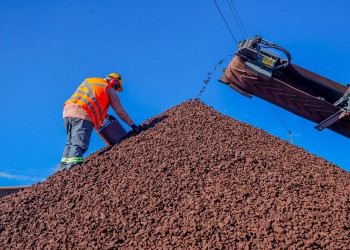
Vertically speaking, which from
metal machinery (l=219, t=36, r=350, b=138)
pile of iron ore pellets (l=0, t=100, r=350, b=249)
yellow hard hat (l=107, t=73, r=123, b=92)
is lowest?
pile of iron ore pellets (l=0, t=100, r=350, b=249)

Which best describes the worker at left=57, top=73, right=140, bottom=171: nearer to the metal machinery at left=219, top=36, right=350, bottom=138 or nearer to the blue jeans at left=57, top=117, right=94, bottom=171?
the blue jeans at left=57, top=117, right=94, bottom=171

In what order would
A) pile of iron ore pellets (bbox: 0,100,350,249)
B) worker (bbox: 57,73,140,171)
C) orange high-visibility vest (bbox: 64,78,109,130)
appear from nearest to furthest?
pile of iron ore pellets (bbox: 0,100,350,249) < worker (bbox: 57,73,140,171) < orange high-visibility vest (bbox: 64,78,109,130)

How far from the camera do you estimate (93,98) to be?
19.7 ft

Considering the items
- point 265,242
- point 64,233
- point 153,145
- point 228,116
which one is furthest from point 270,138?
point 64,233

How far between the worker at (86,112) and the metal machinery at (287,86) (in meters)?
2.31

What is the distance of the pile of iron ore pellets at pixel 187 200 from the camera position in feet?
11.5

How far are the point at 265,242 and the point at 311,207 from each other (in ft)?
3.04

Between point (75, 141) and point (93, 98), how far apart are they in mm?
815

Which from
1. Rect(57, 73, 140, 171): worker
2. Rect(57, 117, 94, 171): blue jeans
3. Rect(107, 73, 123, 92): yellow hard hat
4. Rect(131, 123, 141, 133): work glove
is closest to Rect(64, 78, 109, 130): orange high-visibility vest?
Rect(57, 73, 140, 171): worker

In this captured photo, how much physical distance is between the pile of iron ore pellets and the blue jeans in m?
0.27

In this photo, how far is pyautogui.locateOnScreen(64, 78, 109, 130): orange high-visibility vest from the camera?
236 inches

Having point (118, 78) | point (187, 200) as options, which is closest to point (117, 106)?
point (118, 78)

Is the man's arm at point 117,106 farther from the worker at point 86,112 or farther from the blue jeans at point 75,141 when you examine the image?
the blue jeans at point 75,141

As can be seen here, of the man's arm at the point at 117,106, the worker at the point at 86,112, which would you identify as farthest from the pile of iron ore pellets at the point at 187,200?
the man's arm at the point at 117,106
